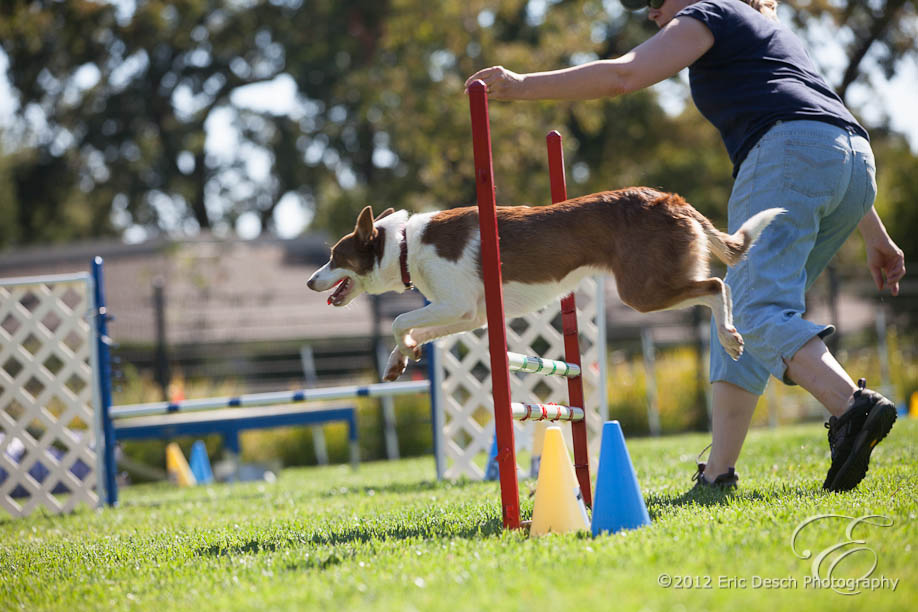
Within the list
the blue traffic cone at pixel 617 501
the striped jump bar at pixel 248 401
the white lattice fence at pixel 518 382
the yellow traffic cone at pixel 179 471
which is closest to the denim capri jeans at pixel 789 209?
the blue traffic cone at pixel 617 501

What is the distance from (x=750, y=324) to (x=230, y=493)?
472 cm

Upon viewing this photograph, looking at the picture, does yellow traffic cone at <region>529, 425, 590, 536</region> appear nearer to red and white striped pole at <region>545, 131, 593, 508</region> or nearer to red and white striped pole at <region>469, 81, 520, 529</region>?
red and white striped pole at <region>469, 81, 520, 529</region>

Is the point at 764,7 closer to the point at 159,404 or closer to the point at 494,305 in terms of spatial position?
the point at 494,305

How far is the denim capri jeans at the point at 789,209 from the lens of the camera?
3.18 meters

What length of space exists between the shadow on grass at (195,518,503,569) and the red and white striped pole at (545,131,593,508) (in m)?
0.52

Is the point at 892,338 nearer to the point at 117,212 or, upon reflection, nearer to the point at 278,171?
the point at 278,171

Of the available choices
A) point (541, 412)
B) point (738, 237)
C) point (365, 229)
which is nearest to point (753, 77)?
point (738, 237)

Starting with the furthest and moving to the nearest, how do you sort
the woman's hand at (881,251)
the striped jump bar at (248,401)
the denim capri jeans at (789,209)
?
the striped jump bar at (248,401) < the woman's hand at (881,251) < the denim capri jeans at (789,209)

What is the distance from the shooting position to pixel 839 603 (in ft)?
6.15

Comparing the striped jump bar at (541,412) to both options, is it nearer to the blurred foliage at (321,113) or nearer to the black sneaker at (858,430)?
the black sneaker at (858,430)

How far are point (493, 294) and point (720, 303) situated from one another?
92 cm

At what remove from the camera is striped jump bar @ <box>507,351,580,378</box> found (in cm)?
336

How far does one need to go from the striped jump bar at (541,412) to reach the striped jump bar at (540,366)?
16cm

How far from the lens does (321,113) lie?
21.9 metres
